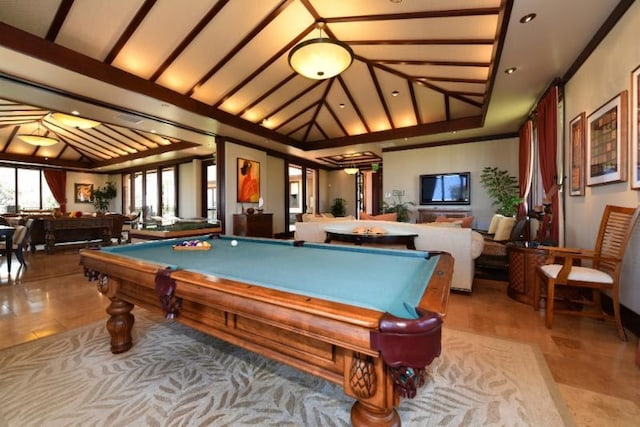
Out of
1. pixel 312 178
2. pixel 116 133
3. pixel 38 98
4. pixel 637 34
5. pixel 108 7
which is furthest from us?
pixel 312 178

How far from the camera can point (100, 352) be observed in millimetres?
2025

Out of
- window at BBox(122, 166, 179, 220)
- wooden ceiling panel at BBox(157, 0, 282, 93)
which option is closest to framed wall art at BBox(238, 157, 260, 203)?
wooden ceiling panel at BBox(157, 0, 282, 93)

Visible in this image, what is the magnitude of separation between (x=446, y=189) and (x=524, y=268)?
14.7 ft

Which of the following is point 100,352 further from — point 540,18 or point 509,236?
point 509,236

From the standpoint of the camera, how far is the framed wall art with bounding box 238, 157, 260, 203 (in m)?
6.91

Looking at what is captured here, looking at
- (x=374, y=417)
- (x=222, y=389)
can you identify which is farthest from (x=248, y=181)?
(x=374, y=417)

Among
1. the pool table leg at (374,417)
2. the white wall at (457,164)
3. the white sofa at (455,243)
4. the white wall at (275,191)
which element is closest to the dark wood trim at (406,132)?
the white wall at (457,164)

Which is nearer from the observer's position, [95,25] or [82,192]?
[95,25]

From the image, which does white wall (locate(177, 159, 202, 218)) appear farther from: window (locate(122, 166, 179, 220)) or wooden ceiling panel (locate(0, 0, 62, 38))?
wooden ceiling panel (locate(0, 0, 62, 38))

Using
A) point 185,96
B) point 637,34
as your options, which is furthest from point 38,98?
A: point 637,34

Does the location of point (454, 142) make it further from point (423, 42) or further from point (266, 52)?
point (266, 52)

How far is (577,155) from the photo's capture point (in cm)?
324

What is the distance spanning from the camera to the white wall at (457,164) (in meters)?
6.61

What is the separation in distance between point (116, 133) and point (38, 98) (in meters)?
4.05
